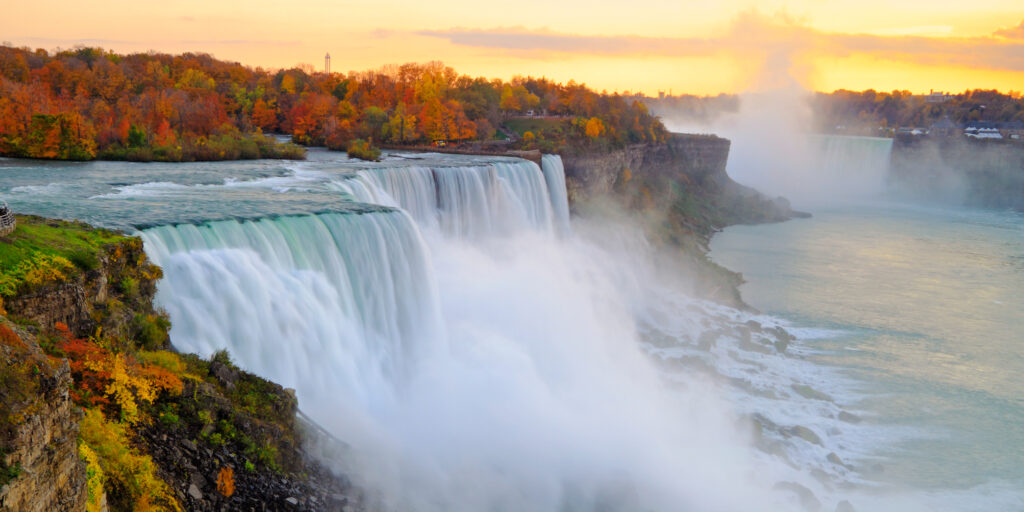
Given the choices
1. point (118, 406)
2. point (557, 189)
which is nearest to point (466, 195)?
point (557, 189)

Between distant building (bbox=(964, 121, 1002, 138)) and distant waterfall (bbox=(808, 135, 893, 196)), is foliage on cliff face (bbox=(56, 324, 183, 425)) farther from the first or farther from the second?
distant building (bbox=(964, 121, 1002, 138))

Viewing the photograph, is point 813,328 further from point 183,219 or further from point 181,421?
point 181,421

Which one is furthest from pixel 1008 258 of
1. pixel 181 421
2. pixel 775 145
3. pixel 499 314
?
pixel 181 421

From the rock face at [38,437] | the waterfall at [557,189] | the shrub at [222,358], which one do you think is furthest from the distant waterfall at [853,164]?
the rock face at [38,437]

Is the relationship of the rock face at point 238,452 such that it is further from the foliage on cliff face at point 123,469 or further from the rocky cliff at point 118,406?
the foliage on cliff face at point 123,469

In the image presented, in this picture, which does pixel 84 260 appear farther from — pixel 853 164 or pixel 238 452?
pixel 853 164
